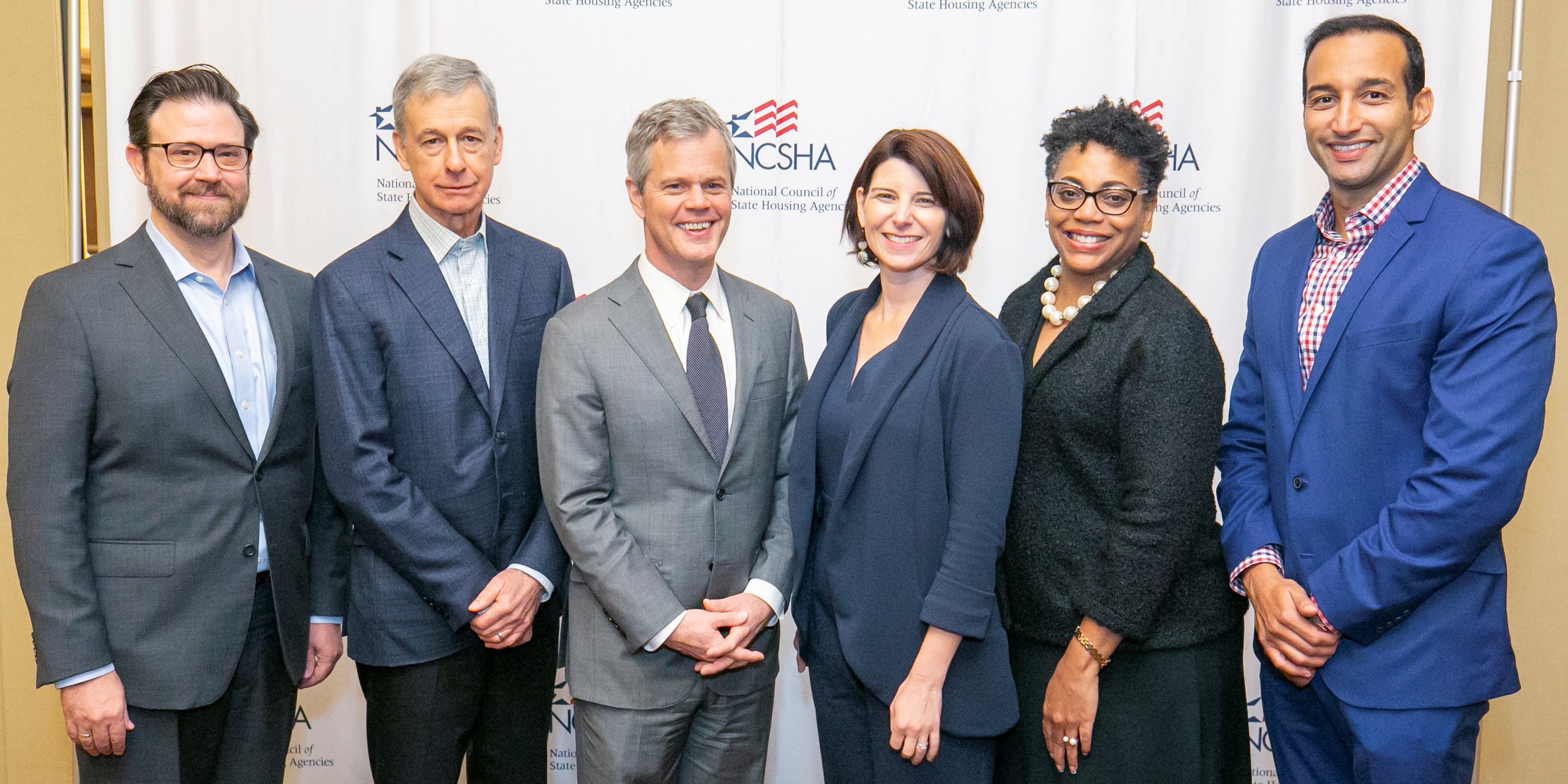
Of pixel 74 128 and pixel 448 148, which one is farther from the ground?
pixel 74 128

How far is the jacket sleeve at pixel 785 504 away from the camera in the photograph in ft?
6.77

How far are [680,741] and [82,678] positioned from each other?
3.79 ft

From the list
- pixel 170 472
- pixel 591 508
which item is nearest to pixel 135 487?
pixel 170 472

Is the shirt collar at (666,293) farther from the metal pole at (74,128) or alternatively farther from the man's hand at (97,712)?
the metal pole at (74,128)

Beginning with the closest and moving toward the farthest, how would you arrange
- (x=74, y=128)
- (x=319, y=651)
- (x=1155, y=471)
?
1. (x=1155, y=471)
2. (x=319, y=651)
3. (x=74, y=128)

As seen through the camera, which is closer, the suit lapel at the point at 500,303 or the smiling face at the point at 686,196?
the smiling face at the point at 686,196

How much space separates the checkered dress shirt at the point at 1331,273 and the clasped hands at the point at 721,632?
3.12ft

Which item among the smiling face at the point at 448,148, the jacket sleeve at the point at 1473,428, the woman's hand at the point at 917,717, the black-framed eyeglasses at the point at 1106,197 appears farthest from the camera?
the smiling face at the point at 448,148

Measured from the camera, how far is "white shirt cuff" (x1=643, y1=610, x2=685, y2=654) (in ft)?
6.32

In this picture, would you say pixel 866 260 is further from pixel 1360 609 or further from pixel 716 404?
pixel 1360 609

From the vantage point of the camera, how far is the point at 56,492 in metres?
1.91

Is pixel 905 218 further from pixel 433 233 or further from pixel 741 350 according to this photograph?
pixel 433 233

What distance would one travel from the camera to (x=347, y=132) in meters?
3.27

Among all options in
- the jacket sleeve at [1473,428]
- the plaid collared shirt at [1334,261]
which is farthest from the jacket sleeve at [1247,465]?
the jacket sleeve at [1473,428]
